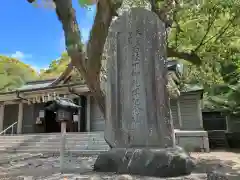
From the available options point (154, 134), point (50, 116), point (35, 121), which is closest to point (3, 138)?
point (35, 121)

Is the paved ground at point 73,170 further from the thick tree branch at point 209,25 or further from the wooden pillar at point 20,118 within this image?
the wooden pillar at point 20,118

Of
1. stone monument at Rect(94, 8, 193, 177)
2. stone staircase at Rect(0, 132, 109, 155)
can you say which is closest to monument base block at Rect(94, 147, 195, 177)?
stone monument at Rect(94, 8, 193, 177)

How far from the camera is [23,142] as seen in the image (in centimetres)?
1346

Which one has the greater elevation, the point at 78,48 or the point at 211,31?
the point at 211,31

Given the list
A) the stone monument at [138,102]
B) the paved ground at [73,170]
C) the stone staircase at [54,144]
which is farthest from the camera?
the stone staircase at [54,144]

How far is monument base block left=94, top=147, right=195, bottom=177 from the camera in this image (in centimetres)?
454

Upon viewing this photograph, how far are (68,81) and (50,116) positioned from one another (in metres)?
3.79

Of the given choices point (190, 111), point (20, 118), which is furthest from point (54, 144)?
point (190, 111)

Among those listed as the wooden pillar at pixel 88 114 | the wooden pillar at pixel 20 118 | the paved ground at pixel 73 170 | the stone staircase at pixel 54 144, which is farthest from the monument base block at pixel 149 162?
the wooden pillar at pixel 20 118

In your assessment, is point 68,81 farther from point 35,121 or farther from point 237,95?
point 237,95

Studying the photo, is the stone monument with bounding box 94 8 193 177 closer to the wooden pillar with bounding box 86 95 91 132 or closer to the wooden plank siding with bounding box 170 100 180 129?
the wooden plank siding with bounding box 170 100 180 129

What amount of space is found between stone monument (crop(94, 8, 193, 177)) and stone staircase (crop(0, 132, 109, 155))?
577 centimetres

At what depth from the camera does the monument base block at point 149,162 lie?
4.54 m

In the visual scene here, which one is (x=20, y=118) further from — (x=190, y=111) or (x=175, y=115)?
(x=190, y=111)
